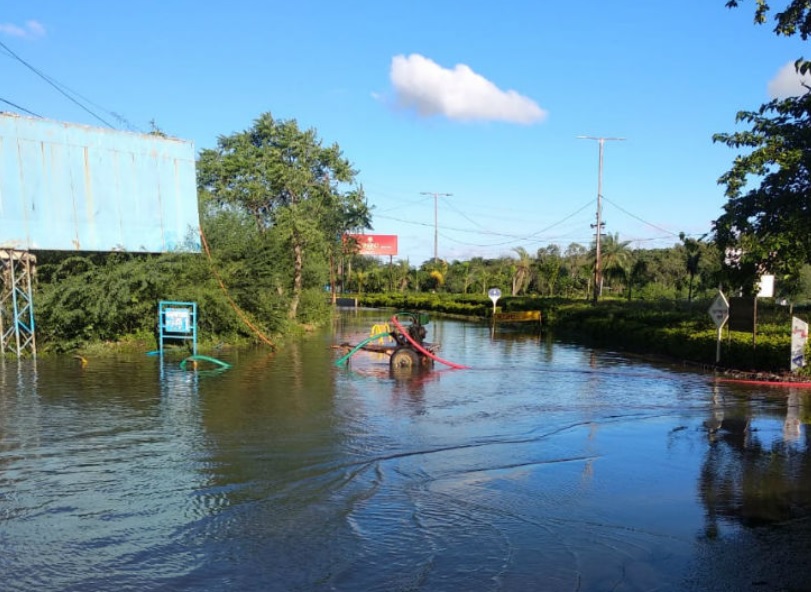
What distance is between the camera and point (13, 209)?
16656mm

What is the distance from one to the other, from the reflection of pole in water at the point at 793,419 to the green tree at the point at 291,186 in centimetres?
2005

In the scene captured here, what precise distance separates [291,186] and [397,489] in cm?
2525

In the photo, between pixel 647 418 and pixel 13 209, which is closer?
pixel 647 418

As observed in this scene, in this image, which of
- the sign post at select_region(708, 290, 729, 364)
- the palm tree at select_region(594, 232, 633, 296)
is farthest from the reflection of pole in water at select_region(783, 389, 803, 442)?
the palm tree at select_region(594, 232, 633, 296)

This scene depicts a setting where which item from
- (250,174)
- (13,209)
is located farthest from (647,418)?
(250,174)

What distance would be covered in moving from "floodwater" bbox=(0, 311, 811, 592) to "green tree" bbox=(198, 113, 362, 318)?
17.1 meters

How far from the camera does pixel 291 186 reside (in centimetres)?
3023

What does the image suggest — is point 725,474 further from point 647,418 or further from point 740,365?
point 740,365

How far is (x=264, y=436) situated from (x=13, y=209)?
12179 mm

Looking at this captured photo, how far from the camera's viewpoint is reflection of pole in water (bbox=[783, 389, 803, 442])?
361 inches

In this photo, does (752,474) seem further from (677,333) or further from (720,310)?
(677,333)

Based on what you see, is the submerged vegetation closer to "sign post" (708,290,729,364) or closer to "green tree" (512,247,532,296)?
"sign post" (708,290,729,364)

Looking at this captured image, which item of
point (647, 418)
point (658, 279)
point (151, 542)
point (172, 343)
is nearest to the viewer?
point (151, 542)

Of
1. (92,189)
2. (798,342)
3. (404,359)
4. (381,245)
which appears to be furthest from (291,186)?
(381,245)
